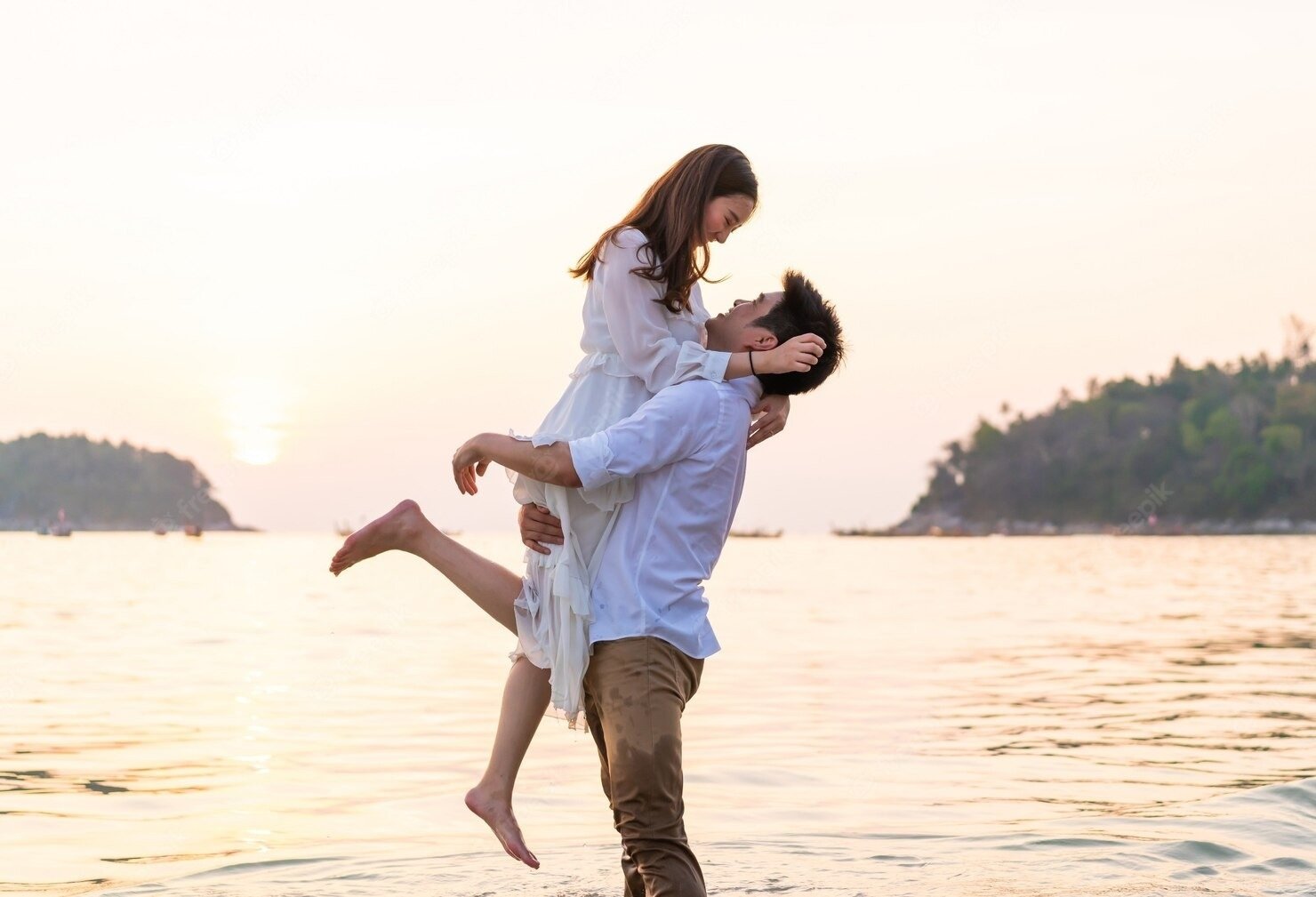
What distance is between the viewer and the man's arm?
3.57 metres

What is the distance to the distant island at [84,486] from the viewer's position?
156625 millimetres

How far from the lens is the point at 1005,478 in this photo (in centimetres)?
15450

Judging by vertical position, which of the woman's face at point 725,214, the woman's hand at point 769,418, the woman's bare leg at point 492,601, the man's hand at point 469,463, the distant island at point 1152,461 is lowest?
the woman's bare leg at point 492,601

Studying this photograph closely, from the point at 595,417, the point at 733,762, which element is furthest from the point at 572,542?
the point at 733,762

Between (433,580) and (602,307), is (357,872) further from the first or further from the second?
(433,580)

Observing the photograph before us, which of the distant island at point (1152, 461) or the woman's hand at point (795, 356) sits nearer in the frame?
the woman's hand at point (795, 356)

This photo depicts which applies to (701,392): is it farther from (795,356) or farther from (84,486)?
(84,486)

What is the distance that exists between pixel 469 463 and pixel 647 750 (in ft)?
2.70

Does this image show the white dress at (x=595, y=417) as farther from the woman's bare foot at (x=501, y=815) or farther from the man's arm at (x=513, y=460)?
the woman's bare foot at (x=501, y=815)

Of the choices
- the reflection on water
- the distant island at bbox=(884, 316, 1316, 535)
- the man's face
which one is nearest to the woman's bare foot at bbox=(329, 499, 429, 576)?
the man's face

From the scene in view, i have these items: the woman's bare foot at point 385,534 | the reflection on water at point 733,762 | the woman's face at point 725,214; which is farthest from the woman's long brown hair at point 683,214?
the reflection on water at point 733,762

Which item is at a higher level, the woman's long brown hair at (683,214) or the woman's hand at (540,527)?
Answer: the woman's long brown hair at (683,214)

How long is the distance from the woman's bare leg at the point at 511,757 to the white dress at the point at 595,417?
0.14 metres

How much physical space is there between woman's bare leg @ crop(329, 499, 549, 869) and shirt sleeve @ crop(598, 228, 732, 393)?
668 mm
